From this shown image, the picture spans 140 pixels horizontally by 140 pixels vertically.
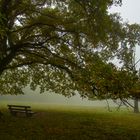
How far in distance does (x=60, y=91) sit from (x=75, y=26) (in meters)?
10.9

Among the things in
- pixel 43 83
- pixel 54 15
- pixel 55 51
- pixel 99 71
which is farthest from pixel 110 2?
pixel 43 83

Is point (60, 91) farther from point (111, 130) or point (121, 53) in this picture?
point (111, 130)

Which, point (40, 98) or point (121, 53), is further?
point (40, 98)

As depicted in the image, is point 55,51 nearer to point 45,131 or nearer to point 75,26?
point 75,26

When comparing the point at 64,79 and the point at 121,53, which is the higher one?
the point at 121,53

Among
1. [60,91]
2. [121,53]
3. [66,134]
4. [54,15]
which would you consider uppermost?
[54,15]

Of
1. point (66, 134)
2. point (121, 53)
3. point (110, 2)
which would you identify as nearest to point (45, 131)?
point (66, 134)

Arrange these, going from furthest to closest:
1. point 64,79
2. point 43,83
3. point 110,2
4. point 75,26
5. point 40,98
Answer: point 40,98 → point 43,83 → point 64,79 → point 75,26 → point 110,2

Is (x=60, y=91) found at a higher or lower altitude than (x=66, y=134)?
higher

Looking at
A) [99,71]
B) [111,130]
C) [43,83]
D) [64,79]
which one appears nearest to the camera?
[99,71]

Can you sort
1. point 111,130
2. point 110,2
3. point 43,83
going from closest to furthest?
point 110,2 → point 111,130 → point 43,83

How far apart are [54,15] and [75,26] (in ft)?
8.31

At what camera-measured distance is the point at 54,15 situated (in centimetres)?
3070

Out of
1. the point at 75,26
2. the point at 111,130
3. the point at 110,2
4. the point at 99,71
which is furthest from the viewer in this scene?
the point at 75,26
